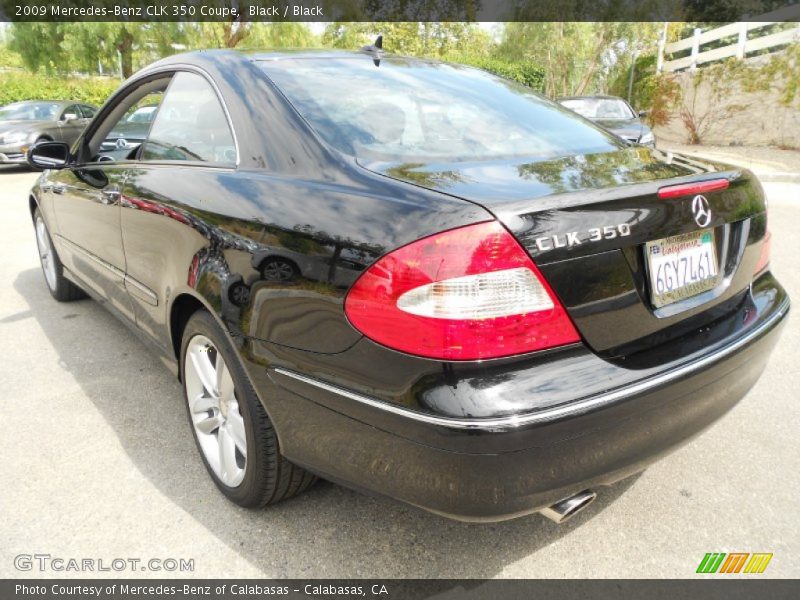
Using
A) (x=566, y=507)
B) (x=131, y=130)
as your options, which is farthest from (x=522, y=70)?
(x=566, y=507)

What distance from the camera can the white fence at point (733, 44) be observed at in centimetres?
1453

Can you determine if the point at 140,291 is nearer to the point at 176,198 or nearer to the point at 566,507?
the point at 176,198

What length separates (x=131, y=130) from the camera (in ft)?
11.1

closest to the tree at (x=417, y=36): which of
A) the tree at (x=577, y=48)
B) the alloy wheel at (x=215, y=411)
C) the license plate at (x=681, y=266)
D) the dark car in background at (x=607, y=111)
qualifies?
the tree at (x=577, y=48)

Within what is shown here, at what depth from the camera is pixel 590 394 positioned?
1.54m

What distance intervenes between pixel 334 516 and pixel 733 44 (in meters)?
18.1

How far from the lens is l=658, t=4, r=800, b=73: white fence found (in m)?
14.5

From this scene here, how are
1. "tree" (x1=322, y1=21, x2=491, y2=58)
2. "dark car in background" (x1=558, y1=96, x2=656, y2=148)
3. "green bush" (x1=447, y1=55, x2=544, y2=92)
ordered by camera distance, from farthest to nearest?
1. "tree" (x1=322, y1=21, x2=491, y2=58)
2. "green bush" (x1=447, y1=55, x2=544, y2=92)
3. "dark car in background" (x1=558, y1=96, x2=656, y2=148)

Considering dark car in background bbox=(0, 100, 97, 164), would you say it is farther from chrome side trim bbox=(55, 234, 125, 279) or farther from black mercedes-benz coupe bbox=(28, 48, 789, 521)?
black mercedes-benz coupe bbox=(28, 48, 789, 521)

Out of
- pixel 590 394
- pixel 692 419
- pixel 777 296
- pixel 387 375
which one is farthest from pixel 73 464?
pixel 777 296

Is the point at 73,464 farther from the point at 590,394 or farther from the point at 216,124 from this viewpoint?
the point at 590,394

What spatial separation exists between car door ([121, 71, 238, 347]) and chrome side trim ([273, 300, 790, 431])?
553mm

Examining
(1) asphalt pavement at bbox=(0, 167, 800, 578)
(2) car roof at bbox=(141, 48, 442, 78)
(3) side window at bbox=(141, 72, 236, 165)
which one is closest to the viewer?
(1) asphalt pavement at bbox=(0, 167, 800, 578)

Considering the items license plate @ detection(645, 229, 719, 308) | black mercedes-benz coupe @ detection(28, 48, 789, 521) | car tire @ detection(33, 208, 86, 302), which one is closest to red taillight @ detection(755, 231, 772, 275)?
black mercedes-benz coupe @ detection(28, 48, 789, 521)
